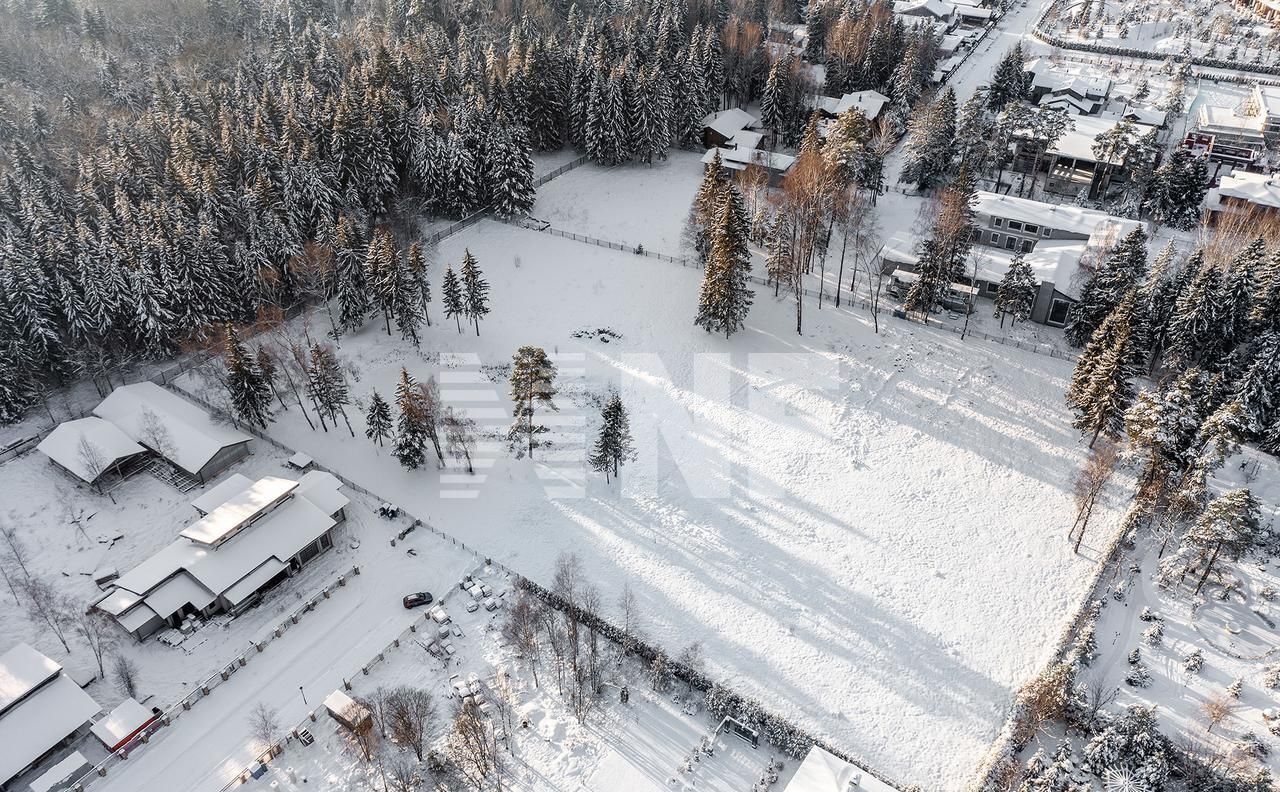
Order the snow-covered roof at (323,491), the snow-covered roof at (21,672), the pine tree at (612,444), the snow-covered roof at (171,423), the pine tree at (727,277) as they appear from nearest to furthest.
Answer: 1. the snow-covered roof at (21,672)
2. the snow-covered roof at (323,491)
3. the pine tree at (612,444)
4. the snow-covered roof at (171,423)
5. the pine tree at (727,277)

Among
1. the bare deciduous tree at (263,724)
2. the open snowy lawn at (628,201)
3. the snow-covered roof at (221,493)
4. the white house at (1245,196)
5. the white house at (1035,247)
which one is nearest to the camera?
the bare deciduous tree at (263,724)

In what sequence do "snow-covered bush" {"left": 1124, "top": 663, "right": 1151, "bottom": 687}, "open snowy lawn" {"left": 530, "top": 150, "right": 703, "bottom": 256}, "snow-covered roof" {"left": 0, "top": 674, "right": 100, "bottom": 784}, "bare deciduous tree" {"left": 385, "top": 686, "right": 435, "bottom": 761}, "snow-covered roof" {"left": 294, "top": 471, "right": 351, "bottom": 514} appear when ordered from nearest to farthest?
"bare deciduous tree" {"left": 385, "top": 686, "right": 435, "bottom": 761}, "snow-covered roof" {"left": 0, "top": 674, "right": 100, "bottom": 784}, "snow-covered bush" {"left": 1124, "top": 663, "right": 1151, "bottom": 687}, "snow-covered roof" {"left": 294, "top": 471, "right": 351, "bottom": 514}, "open snowy lawn" {"left": 530, "top": 150, "right": 703, "bottom": 256}

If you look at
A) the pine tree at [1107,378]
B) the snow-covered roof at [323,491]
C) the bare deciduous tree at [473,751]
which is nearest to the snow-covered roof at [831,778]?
the bare deciduous tree at [473,751]

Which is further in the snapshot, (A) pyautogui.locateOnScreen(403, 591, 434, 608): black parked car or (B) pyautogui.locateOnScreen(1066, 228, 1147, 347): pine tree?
(B) pyautogui.locateOnScreen(1066, 228, 1147, 347): pine tree

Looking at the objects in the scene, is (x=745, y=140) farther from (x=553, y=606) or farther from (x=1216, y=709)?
(x=1216, y=709)

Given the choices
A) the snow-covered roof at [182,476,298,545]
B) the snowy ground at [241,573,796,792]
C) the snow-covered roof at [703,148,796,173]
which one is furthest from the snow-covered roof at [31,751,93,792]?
the snow-covered roof at [703,148,796,173]

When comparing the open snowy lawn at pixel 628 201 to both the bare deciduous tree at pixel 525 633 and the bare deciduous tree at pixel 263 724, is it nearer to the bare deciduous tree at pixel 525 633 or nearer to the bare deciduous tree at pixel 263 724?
the bare deciduous tree at pixel 525 633

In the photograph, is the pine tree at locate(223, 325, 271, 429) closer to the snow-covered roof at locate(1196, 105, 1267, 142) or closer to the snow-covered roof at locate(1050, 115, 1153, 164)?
the snow-covered roof at locate(1050, 115, 1153, 164)
